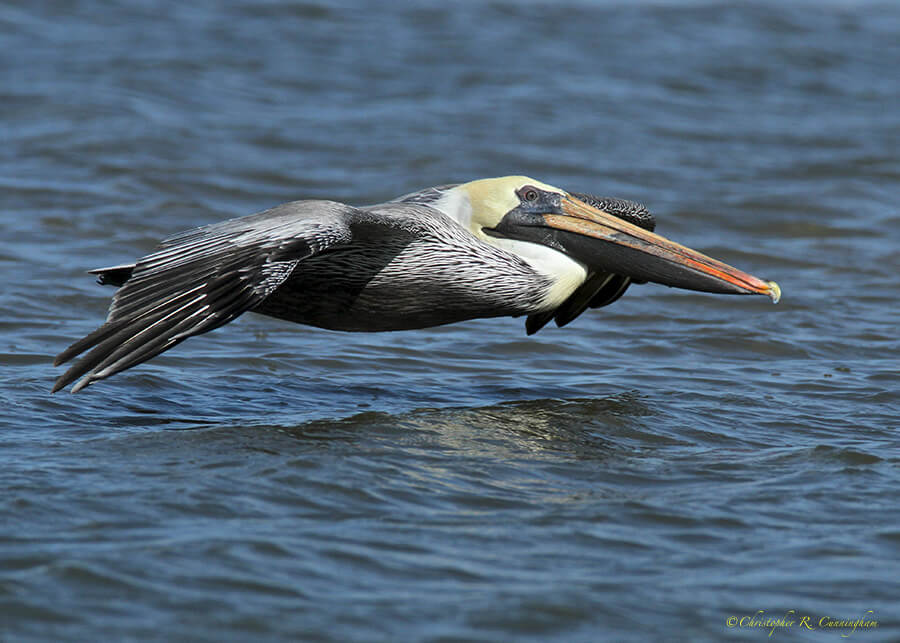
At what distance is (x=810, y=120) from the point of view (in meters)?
16.7

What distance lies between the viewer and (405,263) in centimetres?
628

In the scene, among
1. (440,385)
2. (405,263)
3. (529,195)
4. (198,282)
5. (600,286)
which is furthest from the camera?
(600,286)

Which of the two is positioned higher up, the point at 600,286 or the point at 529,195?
the point at 529,195

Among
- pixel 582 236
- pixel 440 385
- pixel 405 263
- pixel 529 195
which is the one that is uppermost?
pixel 529 195

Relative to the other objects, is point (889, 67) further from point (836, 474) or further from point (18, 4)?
point (836, 474)

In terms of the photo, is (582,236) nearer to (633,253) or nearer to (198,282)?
(633,253)

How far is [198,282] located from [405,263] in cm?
126

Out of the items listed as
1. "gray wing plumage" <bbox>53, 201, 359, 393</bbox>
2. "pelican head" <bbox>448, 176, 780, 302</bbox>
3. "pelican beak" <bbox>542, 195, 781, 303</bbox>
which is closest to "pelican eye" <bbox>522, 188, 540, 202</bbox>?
"pelican head" <bbox>448, 176, 780, 302</bbox>

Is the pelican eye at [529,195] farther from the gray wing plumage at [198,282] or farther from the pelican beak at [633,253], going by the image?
the gray wing plumage at [198,282]

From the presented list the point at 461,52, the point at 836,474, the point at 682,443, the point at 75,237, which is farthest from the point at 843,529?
the point at 461,52

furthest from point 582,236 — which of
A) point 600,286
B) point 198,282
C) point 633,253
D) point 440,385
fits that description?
point 198,282

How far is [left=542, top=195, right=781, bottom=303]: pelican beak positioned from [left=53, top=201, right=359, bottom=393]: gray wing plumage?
1391mm

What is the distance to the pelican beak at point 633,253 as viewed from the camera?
21.5ft

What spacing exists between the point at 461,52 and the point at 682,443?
43.1 ft
